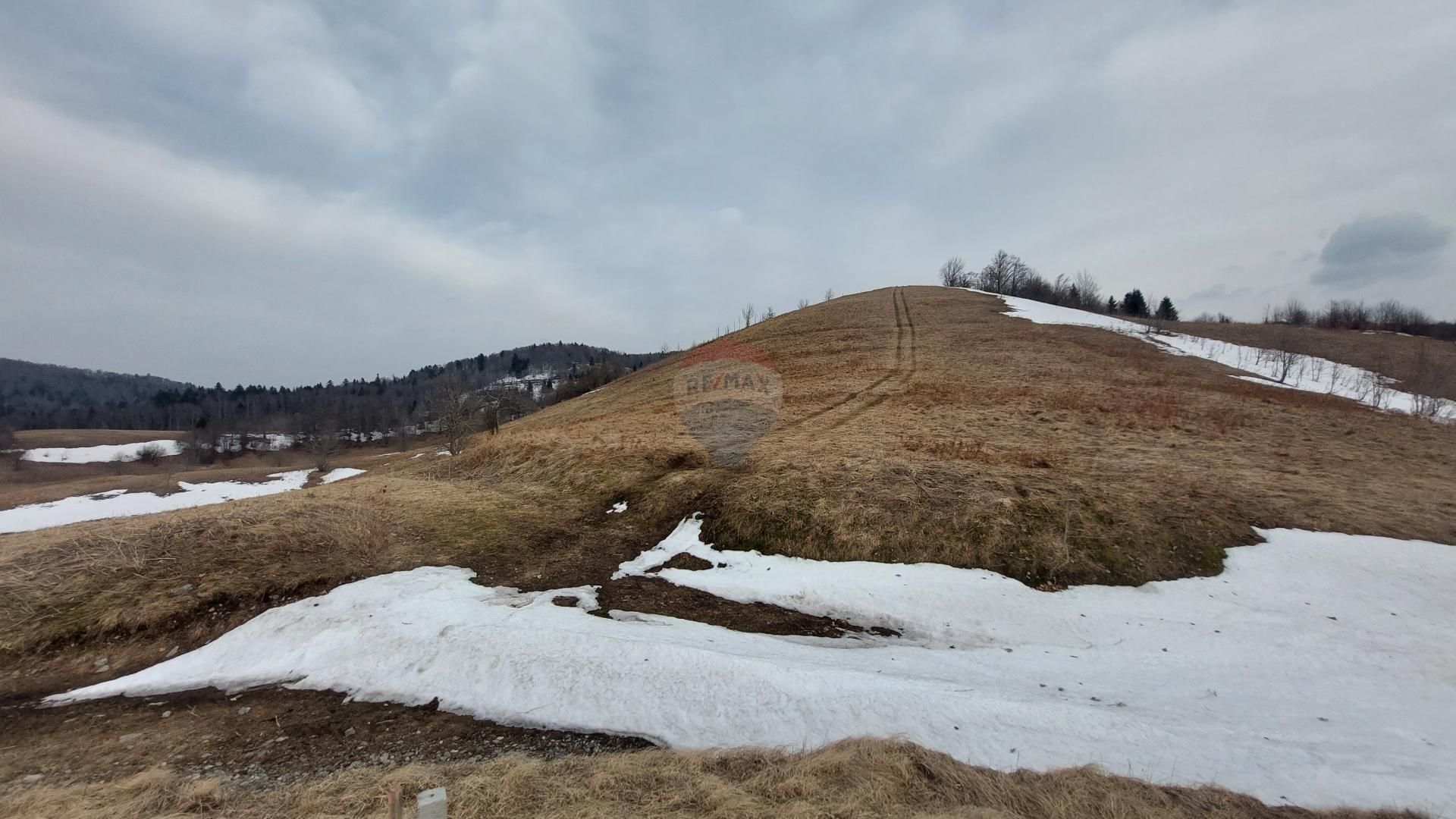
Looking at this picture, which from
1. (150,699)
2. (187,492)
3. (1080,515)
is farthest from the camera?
(187,492)

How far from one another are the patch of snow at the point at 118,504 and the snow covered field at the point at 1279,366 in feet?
229

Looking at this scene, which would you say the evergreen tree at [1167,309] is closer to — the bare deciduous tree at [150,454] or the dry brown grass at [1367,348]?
the dry brown grass at [1367,348]

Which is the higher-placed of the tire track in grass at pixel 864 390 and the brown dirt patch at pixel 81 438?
the tire track in grass at pixel 864 390

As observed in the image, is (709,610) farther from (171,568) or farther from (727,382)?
(727,382)

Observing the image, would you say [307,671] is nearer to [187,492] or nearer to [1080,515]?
[1080,515]

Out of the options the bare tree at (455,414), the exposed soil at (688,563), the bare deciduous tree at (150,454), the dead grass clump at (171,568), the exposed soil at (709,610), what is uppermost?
the bare tree at (455,414)

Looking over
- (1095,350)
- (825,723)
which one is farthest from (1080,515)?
(1095,350)

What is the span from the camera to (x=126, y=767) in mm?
5613

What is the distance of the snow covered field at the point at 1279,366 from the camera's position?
3116 centimetres

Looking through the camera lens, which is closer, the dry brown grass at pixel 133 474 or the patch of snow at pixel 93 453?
the dry brown grass at pixel 133 474

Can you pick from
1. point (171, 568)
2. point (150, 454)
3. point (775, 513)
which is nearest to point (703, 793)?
point (775, 513)

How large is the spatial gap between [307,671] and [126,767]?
6.90ft

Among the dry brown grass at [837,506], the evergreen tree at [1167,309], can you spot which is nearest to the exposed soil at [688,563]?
the dry brown grass at [837,506]

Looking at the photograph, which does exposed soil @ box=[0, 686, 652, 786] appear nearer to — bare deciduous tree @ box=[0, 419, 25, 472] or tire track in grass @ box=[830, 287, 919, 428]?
tire track in grass @ box=[830, 287, 919, 428]
